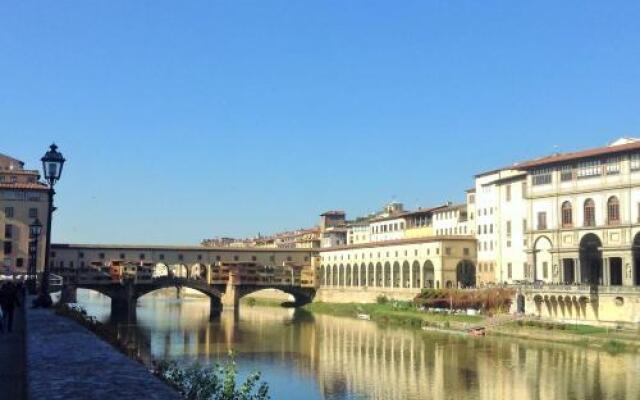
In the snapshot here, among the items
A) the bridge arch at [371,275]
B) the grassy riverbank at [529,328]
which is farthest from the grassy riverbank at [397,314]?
the bridge arch at [371,275]

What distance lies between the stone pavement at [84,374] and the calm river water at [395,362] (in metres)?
18.0

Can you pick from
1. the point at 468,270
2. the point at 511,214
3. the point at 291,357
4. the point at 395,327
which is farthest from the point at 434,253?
the point at 291,357

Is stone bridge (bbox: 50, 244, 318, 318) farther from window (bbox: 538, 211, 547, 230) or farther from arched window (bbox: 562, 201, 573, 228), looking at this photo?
arched window (bbox: 562, 201, 573, 228)

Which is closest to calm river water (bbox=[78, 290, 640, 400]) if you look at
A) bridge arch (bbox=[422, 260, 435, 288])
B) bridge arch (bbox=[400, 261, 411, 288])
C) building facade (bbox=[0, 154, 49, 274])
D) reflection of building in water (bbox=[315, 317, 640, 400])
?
reflection of building in water (bbox=[315, 317, 640, 400])

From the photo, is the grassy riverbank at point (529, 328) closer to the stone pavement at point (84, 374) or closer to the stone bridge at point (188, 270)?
the stone bridge at point (188, 270)

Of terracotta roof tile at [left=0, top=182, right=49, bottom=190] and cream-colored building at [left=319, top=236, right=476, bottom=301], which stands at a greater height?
terracotta roof tile at [left=0, top=182, right=49, bottom=190]

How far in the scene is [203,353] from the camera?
43438 mm

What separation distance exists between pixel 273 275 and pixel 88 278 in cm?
2241

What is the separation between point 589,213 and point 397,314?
19.2m

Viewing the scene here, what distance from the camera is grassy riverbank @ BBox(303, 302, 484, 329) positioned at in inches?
2292

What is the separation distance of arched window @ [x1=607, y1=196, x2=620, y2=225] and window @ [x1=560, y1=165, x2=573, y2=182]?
4219 millimetres

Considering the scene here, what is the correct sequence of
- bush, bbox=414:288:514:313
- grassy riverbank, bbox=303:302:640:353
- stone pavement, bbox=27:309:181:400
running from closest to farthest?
stone pavement, bbox=27:309:181:400, grassy riverbank, bbox=303:302:640:353, bush, bbox=414:288:514:313

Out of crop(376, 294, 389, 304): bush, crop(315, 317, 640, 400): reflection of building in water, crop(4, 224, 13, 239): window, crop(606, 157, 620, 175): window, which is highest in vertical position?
crop(606, 157, 620, 175): window

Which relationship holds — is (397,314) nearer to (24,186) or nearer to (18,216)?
(18,216)
